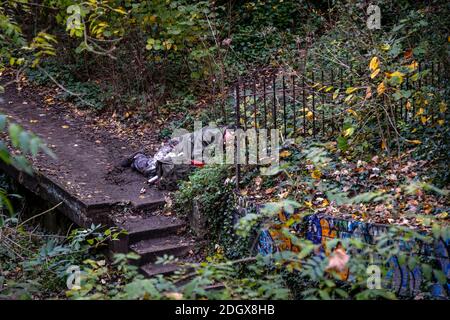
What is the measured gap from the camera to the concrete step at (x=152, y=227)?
7582 millimetres

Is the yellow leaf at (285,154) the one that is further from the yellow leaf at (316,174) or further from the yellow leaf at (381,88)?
the yellow leaf at (381,88)

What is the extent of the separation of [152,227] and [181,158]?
139cm

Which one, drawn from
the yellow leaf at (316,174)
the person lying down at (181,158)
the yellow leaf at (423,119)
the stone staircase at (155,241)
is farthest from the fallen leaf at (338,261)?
the person lying down at (181,158)

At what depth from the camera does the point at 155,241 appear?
25.1ft

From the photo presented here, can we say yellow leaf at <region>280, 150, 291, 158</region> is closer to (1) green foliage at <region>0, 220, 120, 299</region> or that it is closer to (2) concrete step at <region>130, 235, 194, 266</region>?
(2) concrete step at <region>130, 235, 194, 266</region>

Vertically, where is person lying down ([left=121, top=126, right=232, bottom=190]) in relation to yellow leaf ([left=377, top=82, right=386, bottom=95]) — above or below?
below

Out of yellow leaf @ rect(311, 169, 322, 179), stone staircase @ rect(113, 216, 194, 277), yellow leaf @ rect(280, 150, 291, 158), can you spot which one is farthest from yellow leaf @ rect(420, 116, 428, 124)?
stone staircase @ rect(113, 216, 194, 277)

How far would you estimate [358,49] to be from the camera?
31.7ft

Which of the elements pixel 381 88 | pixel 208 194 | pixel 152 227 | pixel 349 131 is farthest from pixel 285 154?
pixel 152 227

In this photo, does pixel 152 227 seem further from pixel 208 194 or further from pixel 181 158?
pixel 181 158

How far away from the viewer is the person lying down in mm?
8570

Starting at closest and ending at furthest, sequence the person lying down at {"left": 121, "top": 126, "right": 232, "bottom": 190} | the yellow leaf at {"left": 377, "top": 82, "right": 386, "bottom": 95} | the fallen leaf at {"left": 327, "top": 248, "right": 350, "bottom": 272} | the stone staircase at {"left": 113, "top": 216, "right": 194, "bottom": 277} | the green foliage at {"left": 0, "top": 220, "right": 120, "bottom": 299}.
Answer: the fallen leaf at {"left": 327, "top": 248, "right": 350, "bottom": 272}, the green foliage at {"left": 0, "top": 220, "right": 120, "bottom": 299}, the yellow leaf at {"left": 377, "top": 82, "right": 386, "bottom": 95}, the stone staircase at {"left": 113, "top": 216, "right": 194, "bottom": 277}, the person lying down at {"left": 121, "top": 126, "right": 232, "bottom": 190}
